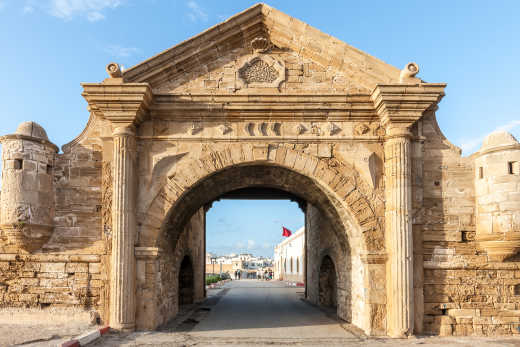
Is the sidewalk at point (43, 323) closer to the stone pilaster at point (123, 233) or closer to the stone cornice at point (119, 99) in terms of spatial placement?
the stone pilaster at point (123, 233)

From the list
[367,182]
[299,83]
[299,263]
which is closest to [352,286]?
[367,182]

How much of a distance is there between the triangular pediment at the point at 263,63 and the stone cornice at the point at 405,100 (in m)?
0.49

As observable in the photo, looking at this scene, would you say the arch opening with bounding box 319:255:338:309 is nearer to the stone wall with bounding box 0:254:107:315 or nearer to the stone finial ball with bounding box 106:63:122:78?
the stone wall with bounding box 0:254:107:315

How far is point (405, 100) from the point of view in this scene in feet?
27.0

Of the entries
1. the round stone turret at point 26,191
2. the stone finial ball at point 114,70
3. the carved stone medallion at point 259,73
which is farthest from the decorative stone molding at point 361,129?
the round stone turret at point 26,191

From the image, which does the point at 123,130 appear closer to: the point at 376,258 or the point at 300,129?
the point at 300,129

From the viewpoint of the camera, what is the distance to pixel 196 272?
48.5 feet

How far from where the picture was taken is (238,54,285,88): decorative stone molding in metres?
8.86

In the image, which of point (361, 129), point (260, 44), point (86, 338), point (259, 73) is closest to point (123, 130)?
point (259, 73)

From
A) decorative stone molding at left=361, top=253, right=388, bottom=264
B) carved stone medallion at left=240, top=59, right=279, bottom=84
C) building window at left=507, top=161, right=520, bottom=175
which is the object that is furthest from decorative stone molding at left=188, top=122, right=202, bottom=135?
building window at left=507, top=161, right=520, bottom=175

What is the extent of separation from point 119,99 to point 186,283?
7181mm

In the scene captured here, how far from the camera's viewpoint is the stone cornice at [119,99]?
814 centimetres

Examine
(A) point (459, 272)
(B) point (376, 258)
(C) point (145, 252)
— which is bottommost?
(A) point (459, 272)

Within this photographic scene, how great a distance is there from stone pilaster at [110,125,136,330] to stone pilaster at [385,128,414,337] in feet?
15.1
